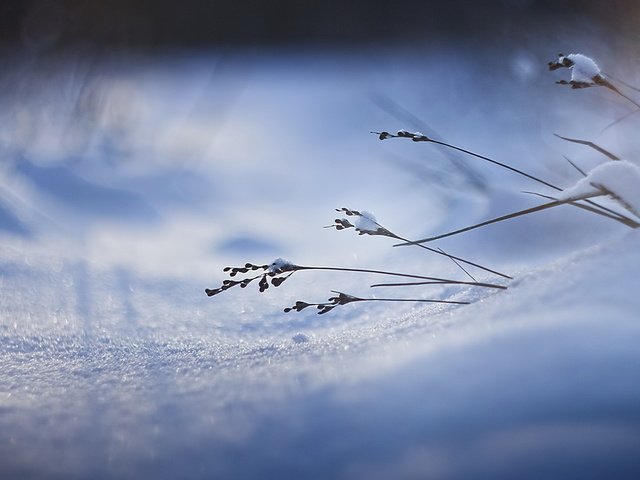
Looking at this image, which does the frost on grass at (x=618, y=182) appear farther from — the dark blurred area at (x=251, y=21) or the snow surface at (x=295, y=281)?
the dark blurred area at (x=251, y=21)

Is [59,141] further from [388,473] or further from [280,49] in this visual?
[388,473]

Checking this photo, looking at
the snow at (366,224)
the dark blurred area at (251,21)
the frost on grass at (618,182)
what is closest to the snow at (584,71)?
the frost on grass at (618,182)

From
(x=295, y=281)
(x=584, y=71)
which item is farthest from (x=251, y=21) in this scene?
(x=584, y=71)

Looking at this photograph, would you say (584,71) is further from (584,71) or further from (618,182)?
(618,182)

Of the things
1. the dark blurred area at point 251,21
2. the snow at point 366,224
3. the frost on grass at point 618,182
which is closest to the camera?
the frost on grass at point 618,182

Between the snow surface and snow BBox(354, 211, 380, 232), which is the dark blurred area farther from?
snow BBox(354, 211, 380, 232)

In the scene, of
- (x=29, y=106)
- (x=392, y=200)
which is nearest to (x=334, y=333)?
(x=392, y=200)
